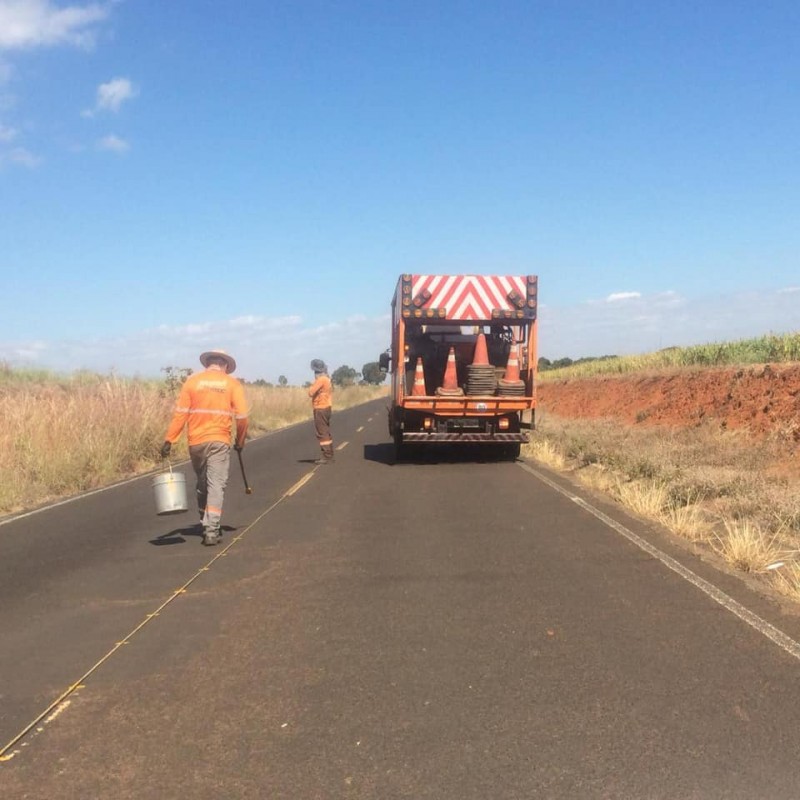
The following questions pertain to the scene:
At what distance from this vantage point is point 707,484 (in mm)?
10852

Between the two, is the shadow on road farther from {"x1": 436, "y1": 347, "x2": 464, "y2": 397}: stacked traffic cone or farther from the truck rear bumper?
{"x1": 436, "y1": 347, "x2": 464, "y2": 397}: stacked traffic cone

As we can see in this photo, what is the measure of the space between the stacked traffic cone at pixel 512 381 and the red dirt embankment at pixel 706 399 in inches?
207

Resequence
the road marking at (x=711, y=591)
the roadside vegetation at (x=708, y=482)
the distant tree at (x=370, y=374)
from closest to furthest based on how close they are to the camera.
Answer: the road marking at (x=711, y=591) → the roadside vegetation at (x=708, y=482) → the distant tree at (x=370, y=374)

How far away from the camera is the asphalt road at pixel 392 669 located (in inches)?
135

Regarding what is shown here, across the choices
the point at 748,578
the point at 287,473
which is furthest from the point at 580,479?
the point at 748,578

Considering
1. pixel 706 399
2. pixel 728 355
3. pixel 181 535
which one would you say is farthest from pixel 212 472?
pixel 728 355

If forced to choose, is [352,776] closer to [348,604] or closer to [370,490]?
[348,604]

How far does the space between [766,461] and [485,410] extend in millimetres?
5047

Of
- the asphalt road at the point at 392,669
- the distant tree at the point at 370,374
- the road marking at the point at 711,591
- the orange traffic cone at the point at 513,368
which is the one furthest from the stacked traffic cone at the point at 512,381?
the distant tree at the point at 370,374

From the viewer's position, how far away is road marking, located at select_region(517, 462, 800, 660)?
4996 mm

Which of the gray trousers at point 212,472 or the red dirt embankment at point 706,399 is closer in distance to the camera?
the gray trousers at point 212,472

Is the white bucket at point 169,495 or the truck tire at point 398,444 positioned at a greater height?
the white bucket at point 169,495

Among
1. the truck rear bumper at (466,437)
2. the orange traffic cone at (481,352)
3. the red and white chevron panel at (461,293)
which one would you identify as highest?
the red and white chevron panel at (461,293)

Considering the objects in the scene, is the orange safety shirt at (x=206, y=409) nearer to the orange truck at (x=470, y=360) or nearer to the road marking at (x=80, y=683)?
the road marking at (x=80, y=683)
